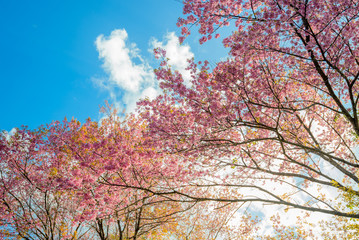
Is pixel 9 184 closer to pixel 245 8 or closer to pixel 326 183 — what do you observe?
pixel 245 8

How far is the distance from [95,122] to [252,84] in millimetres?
9081

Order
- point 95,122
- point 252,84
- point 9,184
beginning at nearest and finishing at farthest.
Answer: point 252,84
point 9,184
point 95,122

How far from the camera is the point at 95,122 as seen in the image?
38.4ft

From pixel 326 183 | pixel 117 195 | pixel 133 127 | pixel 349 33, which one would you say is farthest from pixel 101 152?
pixel 349 33

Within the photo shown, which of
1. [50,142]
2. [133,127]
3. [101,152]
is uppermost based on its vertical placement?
[133,127]

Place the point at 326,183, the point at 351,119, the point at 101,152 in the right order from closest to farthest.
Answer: the point at 351,119, the point at 326,183, the point at 101,152

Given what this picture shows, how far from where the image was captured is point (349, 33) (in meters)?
4.89

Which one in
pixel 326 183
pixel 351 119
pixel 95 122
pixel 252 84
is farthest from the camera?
pixel 95 122

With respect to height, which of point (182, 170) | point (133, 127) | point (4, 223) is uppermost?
point (133, 127)

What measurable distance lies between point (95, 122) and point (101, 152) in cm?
340

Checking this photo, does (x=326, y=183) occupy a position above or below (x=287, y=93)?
below

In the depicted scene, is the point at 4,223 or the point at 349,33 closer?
the point at 349,33

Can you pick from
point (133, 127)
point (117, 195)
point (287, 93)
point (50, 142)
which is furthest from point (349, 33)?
point (50, 142)

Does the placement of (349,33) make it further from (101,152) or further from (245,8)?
(101,152)
